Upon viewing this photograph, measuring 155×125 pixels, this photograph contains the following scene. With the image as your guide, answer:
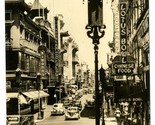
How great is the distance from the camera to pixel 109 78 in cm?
532

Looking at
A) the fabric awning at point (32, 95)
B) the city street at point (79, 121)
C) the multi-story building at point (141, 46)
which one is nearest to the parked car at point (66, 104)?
the city street at point (79, 121)

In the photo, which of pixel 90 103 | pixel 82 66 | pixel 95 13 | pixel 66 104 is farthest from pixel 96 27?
pixel 66 104

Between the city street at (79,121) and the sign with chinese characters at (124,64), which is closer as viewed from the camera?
the city street at (79,121)

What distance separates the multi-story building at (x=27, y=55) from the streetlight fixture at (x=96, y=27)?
1.62ft

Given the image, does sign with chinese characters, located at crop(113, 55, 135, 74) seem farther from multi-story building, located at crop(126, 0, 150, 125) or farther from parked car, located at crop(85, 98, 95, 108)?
parked car, located at crop(85, 98, 95, 108)

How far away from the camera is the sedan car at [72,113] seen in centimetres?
520

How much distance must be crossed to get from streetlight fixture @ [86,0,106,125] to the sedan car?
0.22m

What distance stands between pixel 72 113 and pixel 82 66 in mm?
517

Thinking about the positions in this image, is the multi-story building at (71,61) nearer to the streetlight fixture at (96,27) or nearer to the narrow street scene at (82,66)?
the narrow street scene at (82,66)

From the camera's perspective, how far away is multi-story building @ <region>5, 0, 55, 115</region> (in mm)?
5238

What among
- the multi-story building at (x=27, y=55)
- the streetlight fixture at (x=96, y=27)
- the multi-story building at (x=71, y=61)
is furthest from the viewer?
the multi-story building at (x=71, y=61)

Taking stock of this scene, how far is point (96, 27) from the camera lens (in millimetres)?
5156

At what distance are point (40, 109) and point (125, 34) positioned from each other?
4.05 ft

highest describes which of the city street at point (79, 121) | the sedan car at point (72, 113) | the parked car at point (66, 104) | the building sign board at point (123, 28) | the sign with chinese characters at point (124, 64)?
the building sign board at point (123, 28)
